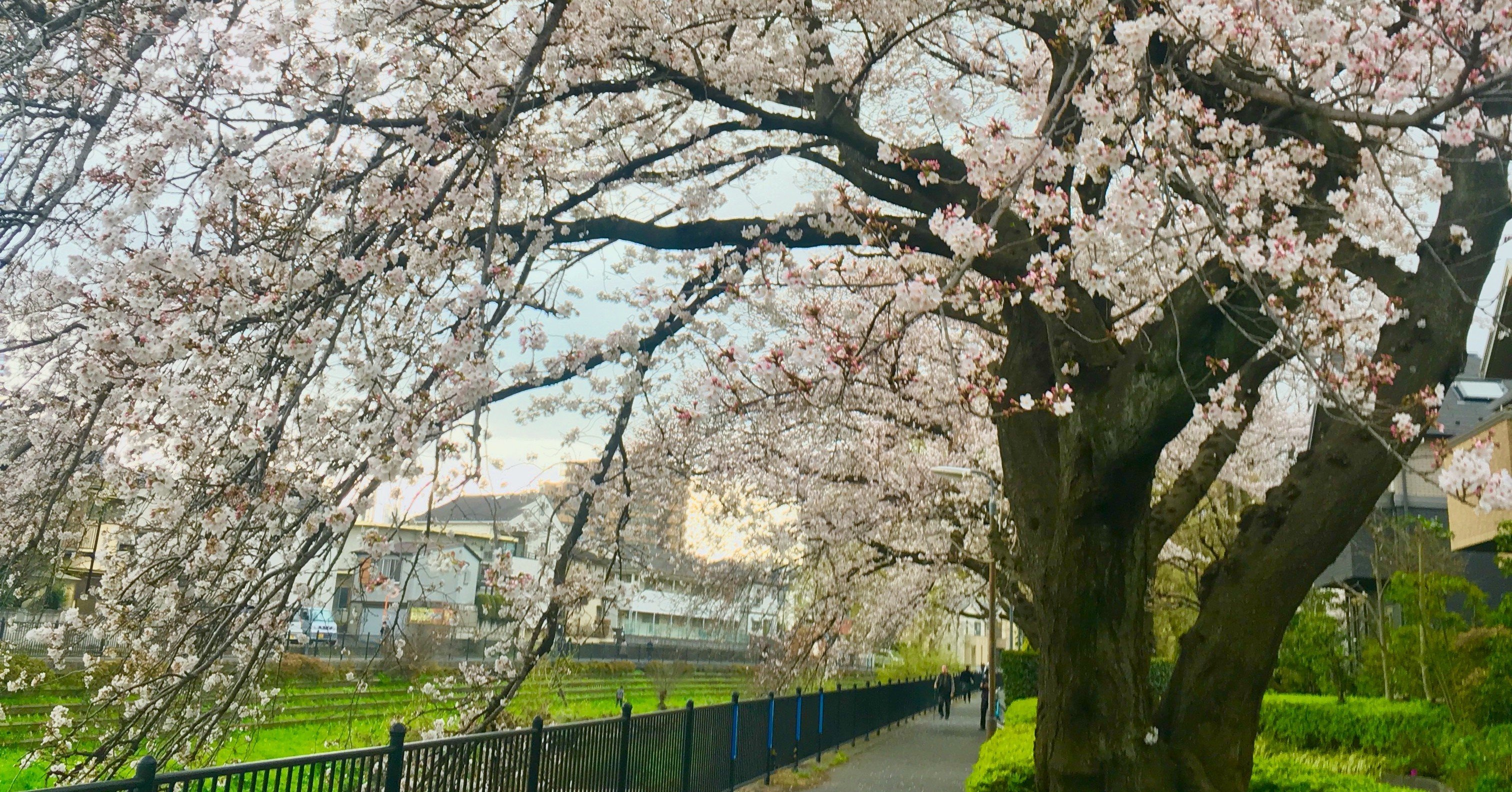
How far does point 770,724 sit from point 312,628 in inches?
567

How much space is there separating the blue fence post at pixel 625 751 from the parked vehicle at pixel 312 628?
2.51 metres

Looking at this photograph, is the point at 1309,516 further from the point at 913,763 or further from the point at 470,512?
the point at 913,763

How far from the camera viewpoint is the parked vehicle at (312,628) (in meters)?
5.74

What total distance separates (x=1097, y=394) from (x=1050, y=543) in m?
0.98

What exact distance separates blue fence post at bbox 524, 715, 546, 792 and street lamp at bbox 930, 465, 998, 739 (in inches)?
357

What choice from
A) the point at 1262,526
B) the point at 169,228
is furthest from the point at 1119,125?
the point at 169,228

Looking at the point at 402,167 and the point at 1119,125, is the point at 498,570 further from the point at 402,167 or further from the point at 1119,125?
the point at 1119,125

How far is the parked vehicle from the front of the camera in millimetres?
5738

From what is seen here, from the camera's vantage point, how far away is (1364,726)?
52.6 feet

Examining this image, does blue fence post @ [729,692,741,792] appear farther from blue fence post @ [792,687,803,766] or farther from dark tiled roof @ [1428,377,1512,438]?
dark tiled roof @ [1428,377,1512,438]

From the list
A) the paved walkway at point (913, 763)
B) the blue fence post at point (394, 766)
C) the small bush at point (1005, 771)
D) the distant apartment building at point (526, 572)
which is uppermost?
the distant apartment building at point (526, 572)

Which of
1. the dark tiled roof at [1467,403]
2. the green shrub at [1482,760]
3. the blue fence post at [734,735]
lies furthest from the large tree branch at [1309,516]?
the dark tiled roof at [1467,403]

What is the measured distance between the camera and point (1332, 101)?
190 inches

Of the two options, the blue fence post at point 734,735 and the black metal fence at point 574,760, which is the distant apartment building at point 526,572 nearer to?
the black metal fence at point 574,760
